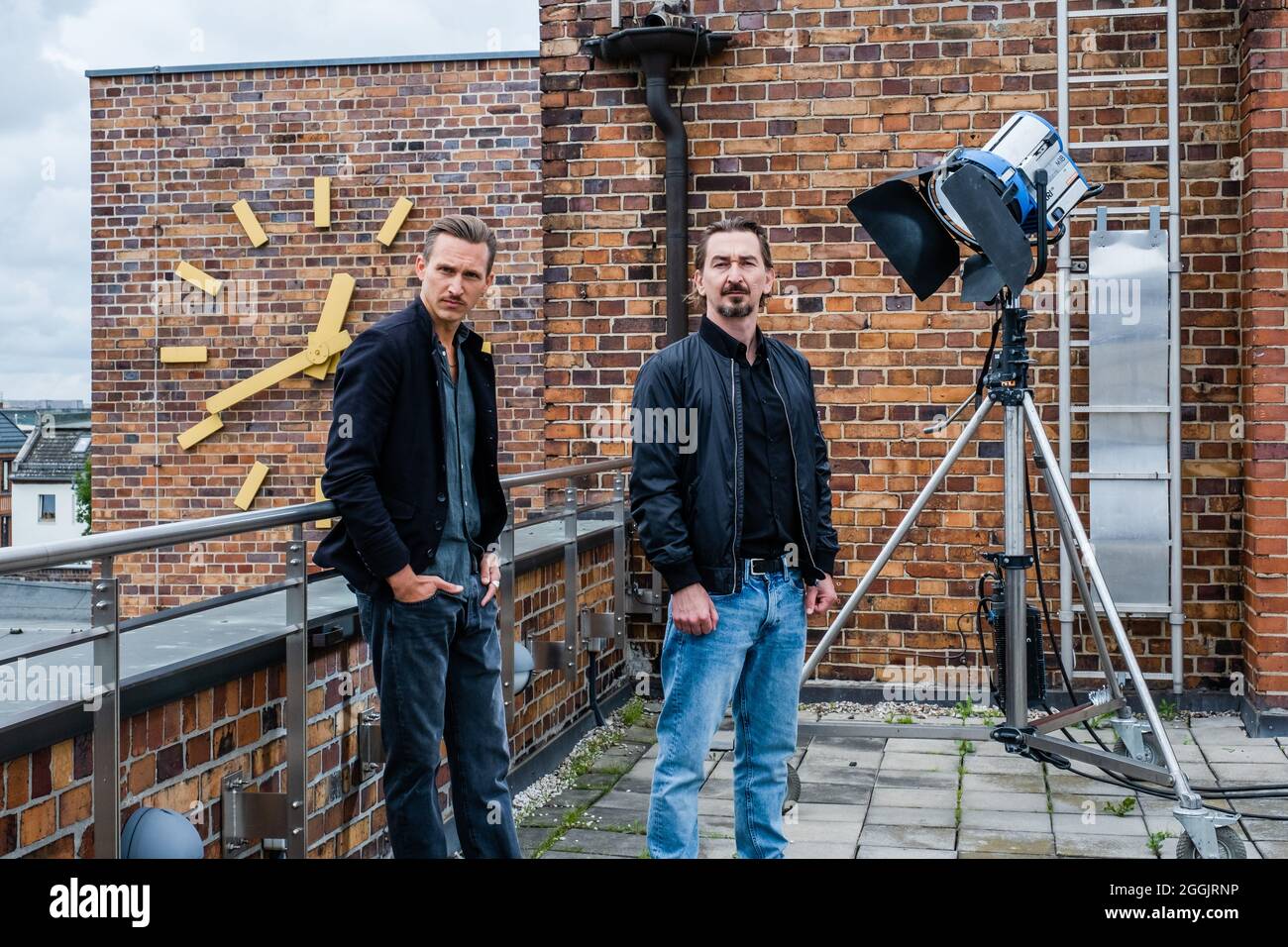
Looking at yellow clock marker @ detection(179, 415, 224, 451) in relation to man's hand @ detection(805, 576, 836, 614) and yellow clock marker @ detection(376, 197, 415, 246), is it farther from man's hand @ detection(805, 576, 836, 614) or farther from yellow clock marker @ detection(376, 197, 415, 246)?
man's hand @ detection(805, 576, 836, 614)

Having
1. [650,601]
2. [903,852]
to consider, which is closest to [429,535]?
[903,852]

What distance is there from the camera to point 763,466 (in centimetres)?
290

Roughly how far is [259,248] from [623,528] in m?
4.84

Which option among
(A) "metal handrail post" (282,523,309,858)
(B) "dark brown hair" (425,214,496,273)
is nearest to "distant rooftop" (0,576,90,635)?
(A) "metal handrail post" (282,523,309,858)

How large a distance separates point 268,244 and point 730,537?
7.21m

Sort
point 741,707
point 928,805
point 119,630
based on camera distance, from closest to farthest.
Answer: point 119,630 → point 741,707 → point 928,805

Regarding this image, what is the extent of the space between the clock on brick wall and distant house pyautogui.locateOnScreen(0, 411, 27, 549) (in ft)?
88.5

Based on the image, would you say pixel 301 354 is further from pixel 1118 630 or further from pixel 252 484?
pixel 1118 630

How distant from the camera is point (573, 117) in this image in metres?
5.76

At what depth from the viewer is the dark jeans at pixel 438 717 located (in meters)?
2.71

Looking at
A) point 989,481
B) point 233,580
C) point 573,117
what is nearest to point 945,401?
point 989,481

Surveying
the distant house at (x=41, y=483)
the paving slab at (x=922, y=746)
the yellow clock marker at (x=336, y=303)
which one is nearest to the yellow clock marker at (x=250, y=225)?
the yellow clock marker at (x=336, y=303)
